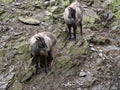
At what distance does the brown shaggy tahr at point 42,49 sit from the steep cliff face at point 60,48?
25 centimetres

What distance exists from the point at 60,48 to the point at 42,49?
158cm

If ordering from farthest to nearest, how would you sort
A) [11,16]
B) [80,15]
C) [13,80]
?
[11,16], [80,15], [13,80]

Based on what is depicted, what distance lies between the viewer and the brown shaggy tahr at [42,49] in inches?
364

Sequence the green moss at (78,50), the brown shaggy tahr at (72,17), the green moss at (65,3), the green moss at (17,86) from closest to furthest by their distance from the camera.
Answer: the green moss at (17,86) < the green moss at (78,50) < the brown shaggy tahr at (72,17) < the green moss at (65,3)

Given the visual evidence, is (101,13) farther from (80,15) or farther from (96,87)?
(96,87)

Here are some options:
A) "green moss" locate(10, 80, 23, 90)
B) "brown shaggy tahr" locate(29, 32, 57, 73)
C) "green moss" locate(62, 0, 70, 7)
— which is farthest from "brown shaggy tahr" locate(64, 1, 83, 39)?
"green moss" locate(10, 80, 23, 90)

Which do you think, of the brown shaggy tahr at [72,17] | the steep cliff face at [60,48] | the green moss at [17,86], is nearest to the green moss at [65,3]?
the steep cliff face at [60,48]

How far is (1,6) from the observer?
13086mm

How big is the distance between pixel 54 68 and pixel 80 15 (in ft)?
8.15

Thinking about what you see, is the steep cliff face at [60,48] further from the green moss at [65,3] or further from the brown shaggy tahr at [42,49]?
the brown shaggy tahr at [42,49]

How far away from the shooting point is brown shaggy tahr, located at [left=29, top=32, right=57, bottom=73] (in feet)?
30.3

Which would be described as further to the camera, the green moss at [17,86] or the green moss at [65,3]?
the green moss at [65,3]

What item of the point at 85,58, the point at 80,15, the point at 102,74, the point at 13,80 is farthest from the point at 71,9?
the point at 13,80

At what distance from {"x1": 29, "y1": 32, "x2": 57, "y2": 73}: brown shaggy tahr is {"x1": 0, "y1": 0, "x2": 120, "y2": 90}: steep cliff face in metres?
0.25
